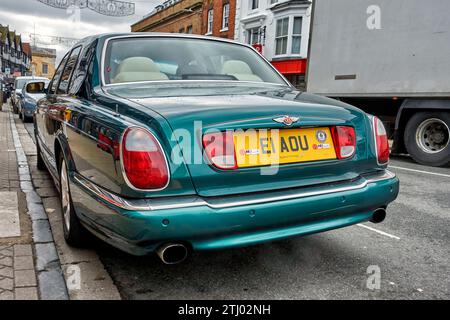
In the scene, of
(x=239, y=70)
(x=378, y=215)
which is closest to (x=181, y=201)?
(x=378, y=215)

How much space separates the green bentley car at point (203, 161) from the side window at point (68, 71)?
0.79 metres

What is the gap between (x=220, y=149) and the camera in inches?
96.3

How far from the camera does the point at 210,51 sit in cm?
389

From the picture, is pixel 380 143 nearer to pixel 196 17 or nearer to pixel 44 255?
pixel 44 255

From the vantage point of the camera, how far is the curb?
2721 millimetres

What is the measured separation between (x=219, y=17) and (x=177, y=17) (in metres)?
8.79

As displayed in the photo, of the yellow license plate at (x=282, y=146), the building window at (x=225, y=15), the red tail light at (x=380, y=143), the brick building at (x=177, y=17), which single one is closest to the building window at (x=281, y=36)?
the building window at (x=225, y=15)

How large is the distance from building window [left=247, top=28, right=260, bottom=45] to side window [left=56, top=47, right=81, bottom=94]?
21.8 metres

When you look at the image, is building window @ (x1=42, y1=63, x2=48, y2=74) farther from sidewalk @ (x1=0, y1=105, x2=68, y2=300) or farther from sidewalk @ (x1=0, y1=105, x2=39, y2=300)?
sidewalk @ (x1=0, y1=105, x2=68, y2=300)

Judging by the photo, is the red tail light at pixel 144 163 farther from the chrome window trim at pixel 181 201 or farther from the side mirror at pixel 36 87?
the side mirror at pixel 36 87

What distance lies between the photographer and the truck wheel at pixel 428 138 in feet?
28.1

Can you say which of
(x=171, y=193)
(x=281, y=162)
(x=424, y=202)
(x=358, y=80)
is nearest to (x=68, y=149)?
(x=171, y=193)

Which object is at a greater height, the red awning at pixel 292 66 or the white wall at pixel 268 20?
the white wall at pixel 268 20

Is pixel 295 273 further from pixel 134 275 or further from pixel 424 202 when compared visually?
pixel 424 202
